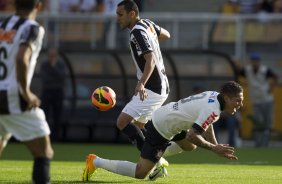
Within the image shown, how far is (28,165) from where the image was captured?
47.4 feet

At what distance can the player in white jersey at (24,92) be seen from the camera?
8469mm

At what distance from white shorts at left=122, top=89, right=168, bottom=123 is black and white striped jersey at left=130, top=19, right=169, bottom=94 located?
0.09 metres

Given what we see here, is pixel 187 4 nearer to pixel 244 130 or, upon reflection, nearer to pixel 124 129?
pixel 244 130

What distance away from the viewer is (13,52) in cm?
866

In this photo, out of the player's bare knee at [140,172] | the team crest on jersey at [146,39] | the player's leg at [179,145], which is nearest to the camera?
the player's bare knee at [140,172]

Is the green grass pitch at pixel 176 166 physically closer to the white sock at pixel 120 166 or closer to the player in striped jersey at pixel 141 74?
the white sock at pixel 120 166

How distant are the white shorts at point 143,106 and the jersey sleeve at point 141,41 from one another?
59cm

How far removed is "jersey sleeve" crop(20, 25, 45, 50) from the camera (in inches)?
332

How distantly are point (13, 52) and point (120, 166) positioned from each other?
3.04 meters

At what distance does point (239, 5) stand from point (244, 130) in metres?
4.11

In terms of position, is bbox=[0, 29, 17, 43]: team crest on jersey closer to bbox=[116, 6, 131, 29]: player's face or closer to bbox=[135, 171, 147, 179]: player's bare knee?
bbox=[135, 171, 147, 179]: player's bare knee

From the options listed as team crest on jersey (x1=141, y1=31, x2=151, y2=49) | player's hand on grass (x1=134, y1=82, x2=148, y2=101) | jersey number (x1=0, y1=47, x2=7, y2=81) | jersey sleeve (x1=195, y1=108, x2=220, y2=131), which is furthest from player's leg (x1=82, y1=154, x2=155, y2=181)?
jersey number (x1=0, y1=47, x2=7, y2=81)

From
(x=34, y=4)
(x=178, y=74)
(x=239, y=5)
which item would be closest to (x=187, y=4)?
(x=239, y=5)

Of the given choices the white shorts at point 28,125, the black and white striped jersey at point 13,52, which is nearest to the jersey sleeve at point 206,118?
the white shorts at point 28,125
